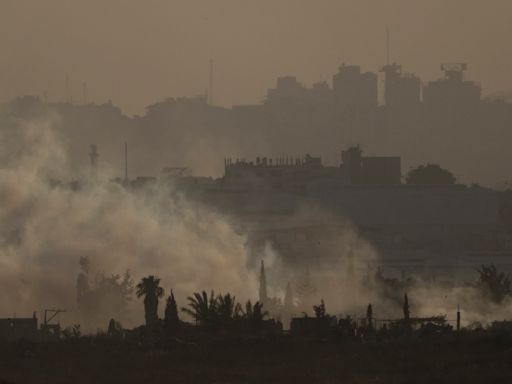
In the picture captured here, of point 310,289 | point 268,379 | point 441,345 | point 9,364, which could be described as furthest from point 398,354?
point 310,289

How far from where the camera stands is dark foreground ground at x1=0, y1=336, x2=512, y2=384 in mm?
84188

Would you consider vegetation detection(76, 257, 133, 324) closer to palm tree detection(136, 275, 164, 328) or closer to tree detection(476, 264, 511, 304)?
palm tree detection(136, 275, 164, 328)

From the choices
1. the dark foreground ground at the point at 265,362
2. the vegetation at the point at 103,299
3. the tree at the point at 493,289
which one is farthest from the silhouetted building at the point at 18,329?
the tree at the point at 493,289

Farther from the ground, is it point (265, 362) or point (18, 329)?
point (18, 329)

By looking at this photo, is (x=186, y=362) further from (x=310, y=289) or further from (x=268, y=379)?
(x=310, y=289)

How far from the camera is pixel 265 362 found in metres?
90.9

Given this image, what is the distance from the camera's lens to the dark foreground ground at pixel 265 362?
84188 mm

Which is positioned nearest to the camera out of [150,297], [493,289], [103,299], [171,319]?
[171,319]

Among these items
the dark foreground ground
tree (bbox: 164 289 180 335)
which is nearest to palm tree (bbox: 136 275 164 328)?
A: tree (bbox: 164 289 180 335)

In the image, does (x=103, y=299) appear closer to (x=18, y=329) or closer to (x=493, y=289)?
(x=493, y=289)

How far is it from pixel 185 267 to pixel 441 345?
101 m

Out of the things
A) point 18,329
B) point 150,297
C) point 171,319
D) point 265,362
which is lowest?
point 265,362

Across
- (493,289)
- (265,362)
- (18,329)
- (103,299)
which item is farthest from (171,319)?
(103,299)

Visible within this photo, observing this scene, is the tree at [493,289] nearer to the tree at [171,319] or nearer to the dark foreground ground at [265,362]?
the tree at [171,319]
